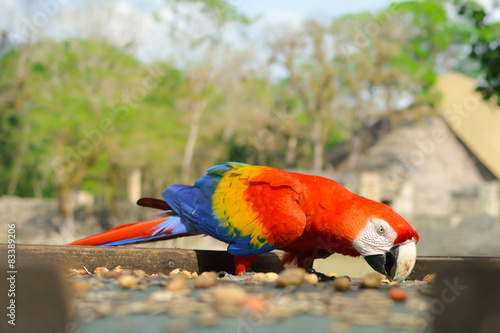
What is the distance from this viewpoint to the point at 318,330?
3.02 ft

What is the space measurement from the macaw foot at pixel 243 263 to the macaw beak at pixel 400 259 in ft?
1.90

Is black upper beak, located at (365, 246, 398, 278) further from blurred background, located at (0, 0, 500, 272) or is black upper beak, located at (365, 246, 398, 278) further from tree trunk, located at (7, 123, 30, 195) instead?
tree trunk, located at (7, 123, 30, 195)

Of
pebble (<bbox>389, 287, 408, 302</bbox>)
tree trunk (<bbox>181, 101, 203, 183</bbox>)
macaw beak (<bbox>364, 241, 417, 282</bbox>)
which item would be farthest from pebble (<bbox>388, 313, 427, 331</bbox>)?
tree trunk (<bbox>181, 101, 203, 183</bbox>)

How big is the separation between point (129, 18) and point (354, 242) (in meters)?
14.5

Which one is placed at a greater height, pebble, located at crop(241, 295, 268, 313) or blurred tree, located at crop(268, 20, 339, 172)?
blurred tree, located at crop(268, 20, 339, 172)

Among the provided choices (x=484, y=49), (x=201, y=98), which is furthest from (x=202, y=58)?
(x=484, y=49)

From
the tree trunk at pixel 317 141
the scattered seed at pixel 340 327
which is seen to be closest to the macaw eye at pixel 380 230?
the scattered seed at pixel 340 327

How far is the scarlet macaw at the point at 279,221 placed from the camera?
190cm

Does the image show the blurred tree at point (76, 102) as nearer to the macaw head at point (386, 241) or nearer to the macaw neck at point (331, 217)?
the macaw neck at point (331, 217)

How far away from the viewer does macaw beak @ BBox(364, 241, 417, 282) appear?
1841mm

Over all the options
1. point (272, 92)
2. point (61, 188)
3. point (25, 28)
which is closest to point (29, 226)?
point (61, 188)

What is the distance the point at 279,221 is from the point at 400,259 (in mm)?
537

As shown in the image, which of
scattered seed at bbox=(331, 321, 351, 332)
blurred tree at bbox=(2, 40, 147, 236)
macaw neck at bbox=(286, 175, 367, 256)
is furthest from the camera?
blurred tree at bbox=(2, 40, 147, 236)

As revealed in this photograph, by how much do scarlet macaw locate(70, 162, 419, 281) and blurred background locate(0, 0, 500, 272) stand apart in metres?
8.54
